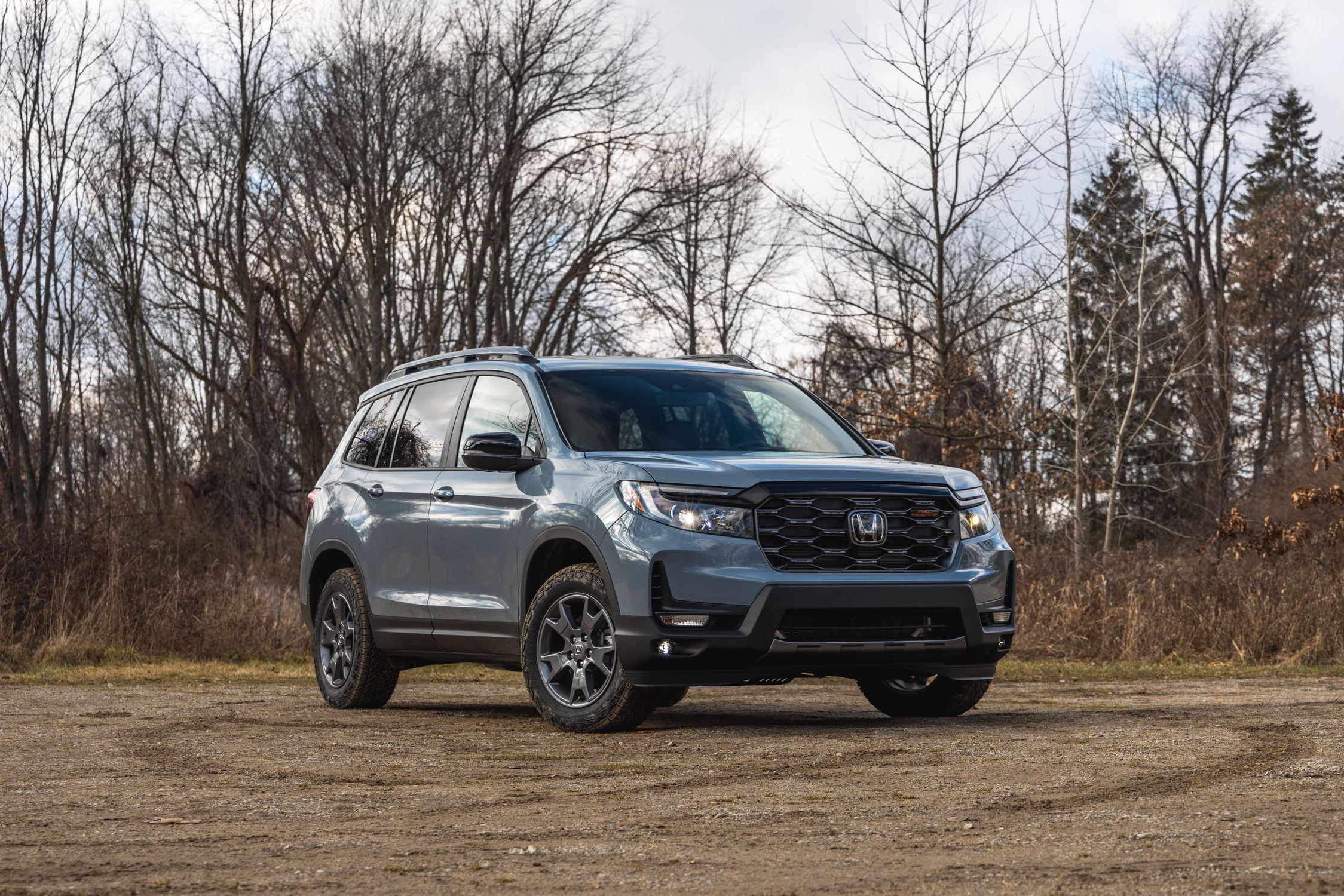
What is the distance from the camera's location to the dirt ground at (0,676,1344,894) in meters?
4.34

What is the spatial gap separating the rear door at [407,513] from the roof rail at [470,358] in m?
0.15

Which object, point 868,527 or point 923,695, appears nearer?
point 868,527

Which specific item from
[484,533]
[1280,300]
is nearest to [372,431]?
[484,533]

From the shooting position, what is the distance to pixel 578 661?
810cm

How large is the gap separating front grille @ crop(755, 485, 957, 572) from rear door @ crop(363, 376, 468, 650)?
2448 mm

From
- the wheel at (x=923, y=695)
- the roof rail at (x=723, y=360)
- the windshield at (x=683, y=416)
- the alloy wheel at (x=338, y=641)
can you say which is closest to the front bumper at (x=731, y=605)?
the windshield at (x=683, y=416)

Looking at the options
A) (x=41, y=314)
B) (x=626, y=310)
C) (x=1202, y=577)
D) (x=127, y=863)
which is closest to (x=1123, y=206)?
(x=1202, y=577)

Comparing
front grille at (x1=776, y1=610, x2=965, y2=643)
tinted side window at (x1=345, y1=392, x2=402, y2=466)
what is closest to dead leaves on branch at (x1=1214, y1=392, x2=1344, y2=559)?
front grille at (x1=776, y1=610, x2=965, y2=643)

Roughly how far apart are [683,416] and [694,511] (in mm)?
1320

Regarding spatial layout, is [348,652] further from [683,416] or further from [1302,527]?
[1302,527]

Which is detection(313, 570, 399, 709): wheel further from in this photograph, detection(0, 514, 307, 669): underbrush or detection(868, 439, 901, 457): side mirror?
detection(0, 514, 307, 669): underbrush

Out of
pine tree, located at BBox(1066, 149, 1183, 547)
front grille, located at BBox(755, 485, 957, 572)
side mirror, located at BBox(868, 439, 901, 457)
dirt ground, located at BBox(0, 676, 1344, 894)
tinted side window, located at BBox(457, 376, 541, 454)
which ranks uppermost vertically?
pine tree, located at BBox(1066, 149, 1183, 547)

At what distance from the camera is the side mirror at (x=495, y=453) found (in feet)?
27.7

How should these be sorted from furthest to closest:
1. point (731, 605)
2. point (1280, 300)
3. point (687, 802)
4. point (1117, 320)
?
point (1280, 300), point (1117, 320), point (731, 605), point (687, 802)
